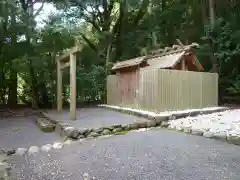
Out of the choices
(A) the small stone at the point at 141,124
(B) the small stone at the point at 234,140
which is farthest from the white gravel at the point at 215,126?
(A) the small stone at the point at 141,124

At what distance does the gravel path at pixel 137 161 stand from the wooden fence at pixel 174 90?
296 cm

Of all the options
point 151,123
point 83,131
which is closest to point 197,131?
point 151,123

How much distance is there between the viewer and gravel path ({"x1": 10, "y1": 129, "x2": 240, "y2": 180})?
125 inches

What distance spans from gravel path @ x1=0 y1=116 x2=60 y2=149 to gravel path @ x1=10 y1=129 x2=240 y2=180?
1049 millimetres

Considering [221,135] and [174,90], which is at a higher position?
[174,90]

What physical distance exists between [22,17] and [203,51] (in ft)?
26.9

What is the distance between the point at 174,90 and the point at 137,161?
4954 mm

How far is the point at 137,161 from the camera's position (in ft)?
12.1

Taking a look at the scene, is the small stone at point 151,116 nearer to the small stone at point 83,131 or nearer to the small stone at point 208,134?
the small stone at point 208,134

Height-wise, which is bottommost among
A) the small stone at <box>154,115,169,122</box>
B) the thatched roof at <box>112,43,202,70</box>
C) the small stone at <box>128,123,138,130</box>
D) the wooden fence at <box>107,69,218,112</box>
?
the small stone at <box>128,123,138,130</box>

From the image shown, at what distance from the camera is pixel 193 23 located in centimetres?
1362

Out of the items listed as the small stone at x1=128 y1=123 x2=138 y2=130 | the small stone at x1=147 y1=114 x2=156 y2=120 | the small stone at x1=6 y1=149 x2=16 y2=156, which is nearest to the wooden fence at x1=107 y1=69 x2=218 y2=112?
the small stone at x1=147 y1=114 x2=156 y2=120

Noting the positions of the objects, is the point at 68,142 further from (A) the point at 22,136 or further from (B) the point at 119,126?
(A) the point at 22,136

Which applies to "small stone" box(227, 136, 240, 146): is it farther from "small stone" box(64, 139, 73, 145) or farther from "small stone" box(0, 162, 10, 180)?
"small stone" box(0, 162, 10, 180)
